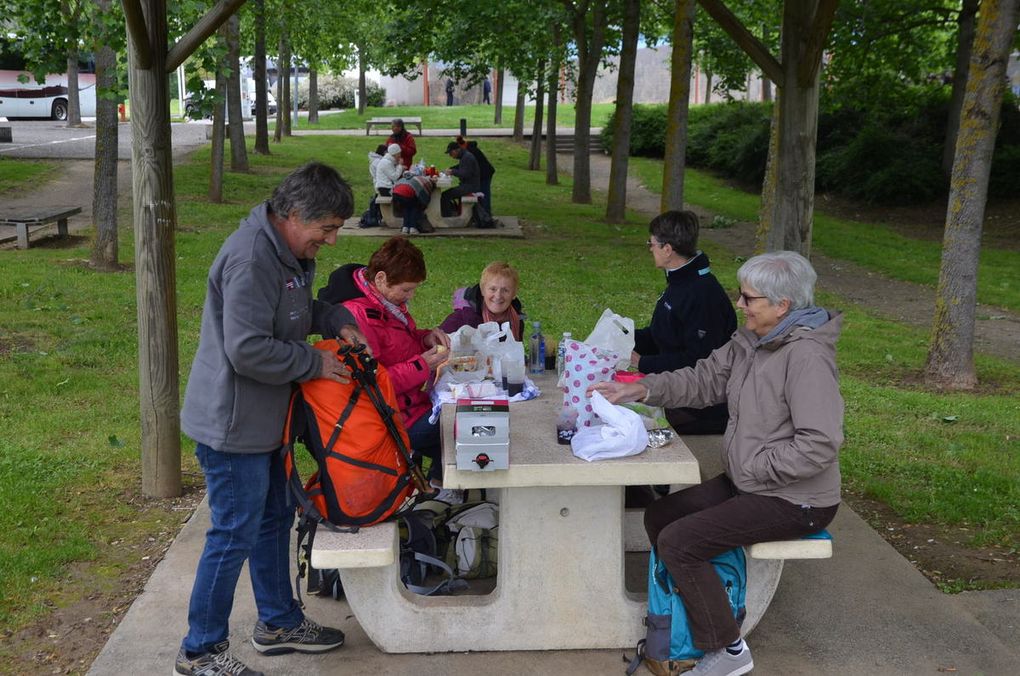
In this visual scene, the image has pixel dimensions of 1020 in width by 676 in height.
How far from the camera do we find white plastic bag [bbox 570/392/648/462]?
11.9 feet

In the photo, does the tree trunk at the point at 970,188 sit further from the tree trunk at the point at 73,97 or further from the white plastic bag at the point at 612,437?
the tree trunk at the point at 73,97

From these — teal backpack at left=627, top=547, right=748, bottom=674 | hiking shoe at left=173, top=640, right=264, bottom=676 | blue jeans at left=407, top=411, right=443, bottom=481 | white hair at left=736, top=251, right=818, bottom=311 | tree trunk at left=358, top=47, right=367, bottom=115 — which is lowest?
hiking shoe at left=173, top=640, right=264, bottom=676

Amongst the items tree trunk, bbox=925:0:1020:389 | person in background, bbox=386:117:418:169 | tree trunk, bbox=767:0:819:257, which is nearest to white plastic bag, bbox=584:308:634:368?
tree trunk, bbox=767:0:819:257

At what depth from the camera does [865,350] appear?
9.36 metres

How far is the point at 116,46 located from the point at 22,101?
3080 cm

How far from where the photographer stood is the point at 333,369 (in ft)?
11.6

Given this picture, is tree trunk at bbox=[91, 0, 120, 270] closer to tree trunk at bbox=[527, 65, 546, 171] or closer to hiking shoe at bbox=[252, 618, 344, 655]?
hiking shoe at bbox=[252, 618, 344, 655]

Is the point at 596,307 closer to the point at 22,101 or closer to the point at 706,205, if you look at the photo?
the point at 706,205

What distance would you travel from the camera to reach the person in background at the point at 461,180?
14922mm

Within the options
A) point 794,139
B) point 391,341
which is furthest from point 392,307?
point 794,139

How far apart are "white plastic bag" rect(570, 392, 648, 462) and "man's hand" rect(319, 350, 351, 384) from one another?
81 centimetres

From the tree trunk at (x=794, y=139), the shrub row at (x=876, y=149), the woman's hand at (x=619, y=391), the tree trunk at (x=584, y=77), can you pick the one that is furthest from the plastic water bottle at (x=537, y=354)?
the shrub row at (x=876, y=149)

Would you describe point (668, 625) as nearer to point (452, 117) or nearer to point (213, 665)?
point (213, 665)

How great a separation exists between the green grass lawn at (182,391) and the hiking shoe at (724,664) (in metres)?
2.06
